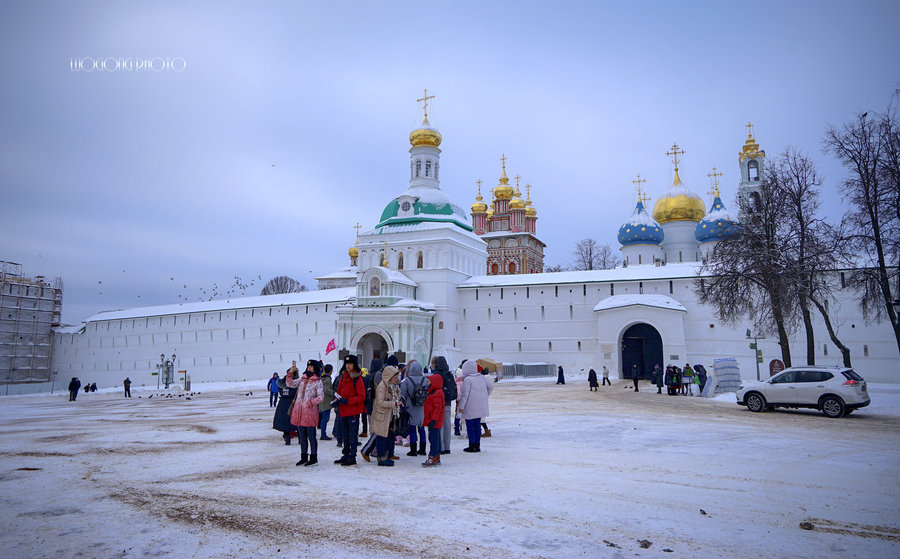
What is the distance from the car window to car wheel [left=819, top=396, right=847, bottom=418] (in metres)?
0.77

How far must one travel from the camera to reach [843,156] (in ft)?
55.8

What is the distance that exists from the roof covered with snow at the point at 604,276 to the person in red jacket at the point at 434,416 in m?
27.6

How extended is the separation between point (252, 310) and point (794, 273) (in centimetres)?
3553

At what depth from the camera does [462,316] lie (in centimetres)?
3756

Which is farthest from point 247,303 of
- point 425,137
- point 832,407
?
point 832,407

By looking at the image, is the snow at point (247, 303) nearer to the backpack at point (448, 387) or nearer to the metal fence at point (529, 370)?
the metal fence at point (529, 370)

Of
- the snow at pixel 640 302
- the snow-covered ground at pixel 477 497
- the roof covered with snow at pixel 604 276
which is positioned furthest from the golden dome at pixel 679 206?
the snow-covered ground at pixel 477 497

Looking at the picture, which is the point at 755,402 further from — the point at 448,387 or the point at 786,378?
the point at 448,387

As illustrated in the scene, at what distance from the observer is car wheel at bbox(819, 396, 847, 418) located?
1223 centimetres

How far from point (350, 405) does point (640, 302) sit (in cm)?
2645

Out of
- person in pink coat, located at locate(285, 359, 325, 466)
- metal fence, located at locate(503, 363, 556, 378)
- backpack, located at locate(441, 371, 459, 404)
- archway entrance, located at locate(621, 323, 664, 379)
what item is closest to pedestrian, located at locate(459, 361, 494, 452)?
backpack, located at locate(441, 371, 459, 404)

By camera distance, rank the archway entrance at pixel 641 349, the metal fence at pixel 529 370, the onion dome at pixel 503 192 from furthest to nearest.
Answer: the onion dome at pixel 503 192, the metal fence at pixel 529 370, the archway entrance at pixel 641 349

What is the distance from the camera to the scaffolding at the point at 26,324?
47.4 m

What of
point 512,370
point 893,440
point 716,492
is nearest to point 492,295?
point 512,370
